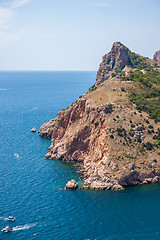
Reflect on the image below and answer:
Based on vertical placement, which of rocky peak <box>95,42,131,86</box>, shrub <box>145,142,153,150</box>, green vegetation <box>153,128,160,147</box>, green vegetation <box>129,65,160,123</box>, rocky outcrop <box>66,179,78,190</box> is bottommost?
rocky outcrop <box>66,179,78,190</box>

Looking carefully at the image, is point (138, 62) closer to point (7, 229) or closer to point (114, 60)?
point (114, 60)

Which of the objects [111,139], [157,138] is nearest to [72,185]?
[111,139]

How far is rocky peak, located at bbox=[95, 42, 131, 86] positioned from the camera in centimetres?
16312

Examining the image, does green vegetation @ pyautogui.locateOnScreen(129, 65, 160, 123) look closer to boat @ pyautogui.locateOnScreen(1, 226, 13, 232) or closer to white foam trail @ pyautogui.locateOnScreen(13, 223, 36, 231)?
white foam trail @ pyautogui.locateOnScreen(13, 223, 36, 231)

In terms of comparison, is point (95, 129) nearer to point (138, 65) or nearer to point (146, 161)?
point (146, 161)

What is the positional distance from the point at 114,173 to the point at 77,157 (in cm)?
2470

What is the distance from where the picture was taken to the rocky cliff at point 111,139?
88750 millimetres

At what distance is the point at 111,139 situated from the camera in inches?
3831

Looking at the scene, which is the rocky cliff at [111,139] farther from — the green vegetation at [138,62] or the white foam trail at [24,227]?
the green vegetation at [138,62]

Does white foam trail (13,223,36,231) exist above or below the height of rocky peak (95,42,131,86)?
below

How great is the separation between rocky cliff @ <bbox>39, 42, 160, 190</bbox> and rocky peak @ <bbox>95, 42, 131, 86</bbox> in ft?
87.5

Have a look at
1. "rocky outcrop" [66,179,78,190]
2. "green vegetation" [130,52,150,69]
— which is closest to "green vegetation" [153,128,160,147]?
"rocky outcrop" [66,179,78,190]

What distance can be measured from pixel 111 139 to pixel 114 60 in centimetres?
8191

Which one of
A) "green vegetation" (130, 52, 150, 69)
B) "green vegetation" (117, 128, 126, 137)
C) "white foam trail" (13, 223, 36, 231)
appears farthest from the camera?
"green vegetation" (130, 52, 150, 69)
